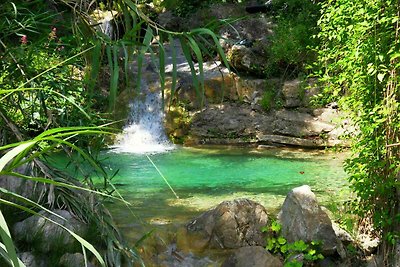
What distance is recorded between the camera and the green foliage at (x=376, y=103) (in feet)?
12.9

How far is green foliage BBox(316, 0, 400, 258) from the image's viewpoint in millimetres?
3924

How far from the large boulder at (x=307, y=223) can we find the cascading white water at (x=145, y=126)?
261 inches

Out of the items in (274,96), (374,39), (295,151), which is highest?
(374,39)

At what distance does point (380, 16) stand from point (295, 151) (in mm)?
6481

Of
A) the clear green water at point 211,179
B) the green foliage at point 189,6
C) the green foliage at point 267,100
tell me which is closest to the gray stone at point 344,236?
the clear green water at point 211,179

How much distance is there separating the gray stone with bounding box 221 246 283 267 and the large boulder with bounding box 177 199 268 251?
0.77 feet

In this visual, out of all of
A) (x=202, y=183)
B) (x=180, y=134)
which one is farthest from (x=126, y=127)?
(x=202, y=183)

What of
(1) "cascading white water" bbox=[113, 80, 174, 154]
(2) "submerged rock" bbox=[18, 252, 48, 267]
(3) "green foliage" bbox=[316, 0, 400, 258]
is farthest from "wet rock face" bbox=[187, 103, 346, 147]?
(2) "submerged rock" bbox=[18, 252, 48, 267]

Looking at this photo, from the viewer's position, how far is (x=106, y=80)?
12758mm

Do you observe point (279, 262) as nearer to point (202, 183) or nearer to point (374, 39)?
point (374, 39)

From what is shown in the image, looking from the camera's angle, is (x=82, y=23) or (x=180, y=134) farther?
(x=180, y=134)

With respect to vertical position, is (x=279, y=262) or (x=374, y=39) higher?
(x=374, y=39)

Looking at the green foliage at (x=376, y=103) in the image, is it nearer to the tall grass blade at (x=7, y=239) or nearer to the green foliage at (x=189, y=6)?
the tall grass blade at (x=7, y=239)

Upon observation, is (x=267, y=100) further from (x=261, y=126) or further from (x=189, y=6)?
(x=189, y=6)
